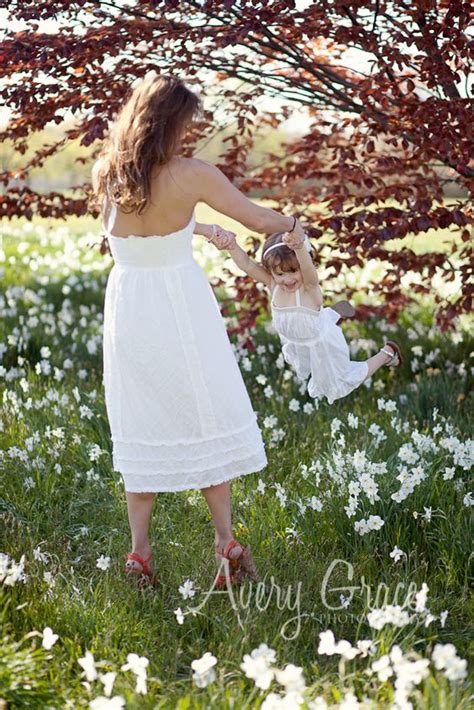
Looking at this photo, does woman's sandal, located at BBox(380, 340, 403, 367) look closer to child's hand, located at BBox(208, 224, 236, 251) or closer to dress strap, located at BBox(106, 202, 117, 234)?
child's hand, located at BBox(208, 224, 236, 251)

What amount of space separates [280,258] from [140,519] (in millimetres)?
1211

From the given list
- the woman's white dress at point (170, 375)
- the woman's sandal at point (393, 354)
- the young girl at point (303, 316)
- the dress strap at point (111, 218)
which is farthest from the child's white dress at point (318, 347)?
the dress strap at point (111, 218)

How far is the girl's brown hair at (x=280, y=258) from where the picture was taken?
399 cm

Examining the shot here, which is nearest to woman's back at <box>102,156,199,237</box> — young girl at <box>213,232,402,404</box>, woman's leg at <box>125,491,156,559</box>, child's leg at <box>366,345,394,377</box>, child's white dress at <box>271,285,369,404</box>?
young girl at <box>213,232,402,404</box>

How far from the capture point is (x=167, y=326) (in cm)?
351

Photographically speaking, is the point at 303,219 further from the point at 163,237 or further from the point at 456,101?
the point at 163,237

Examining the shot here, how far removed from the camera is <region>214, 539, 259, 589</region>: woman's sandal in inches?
143

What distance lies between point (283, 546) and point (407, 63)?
232 centimetres

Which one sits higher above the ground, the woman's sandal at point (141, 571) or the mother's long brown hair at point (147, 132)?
the mother's long brown hair at point (147, 132)

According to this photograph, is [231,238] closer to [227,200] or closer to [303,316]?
[227,200]

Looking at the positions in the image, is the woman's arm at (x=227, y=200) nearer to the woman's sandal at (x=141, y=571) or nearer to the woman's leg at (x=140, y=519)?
the woman's leg at (x=140, y=519)

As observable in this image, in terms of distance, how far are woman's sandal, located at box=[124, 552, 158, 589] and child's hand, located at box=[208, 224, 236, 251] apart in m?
1.23

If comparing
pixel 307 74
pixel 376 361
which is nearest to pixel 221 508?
pixel 376 361

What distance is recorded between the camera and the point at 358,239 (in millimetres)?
5098
